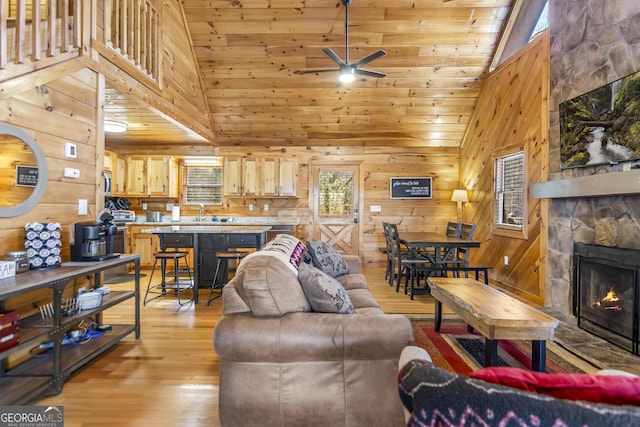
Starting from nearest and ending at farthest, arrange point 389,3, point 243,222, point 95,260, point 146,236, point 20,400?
1. point 20,400
2. point 95,260
3. point 389,3
4. point 146,236
5. point 243,222

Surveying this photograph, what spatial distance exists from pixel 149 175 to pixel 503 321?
6.55 m

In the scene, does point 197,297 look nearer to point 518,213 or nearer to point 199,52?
point 199,52

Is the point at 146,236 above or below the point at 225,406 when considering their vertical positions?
above

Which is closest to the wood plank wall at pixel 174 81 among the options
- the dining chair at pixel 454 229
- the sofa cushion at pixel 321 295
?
the sofa cushion at pixel 321 295

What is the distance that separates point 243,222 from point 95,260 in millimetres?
3831

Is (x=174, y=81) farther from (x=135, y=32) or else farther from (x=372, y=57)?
(x=372, y=57)

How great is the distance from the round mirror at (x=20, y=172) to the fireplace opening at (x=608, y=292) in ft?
16.4

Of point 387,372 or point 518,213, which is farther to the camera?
point 518,213

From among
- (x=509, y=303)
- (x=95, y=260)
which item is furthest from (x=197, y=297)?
(x=509, y=303)

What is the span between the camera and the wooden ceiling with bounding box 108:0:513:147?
15.0ft

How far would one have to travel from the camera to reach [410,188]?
21.3ft

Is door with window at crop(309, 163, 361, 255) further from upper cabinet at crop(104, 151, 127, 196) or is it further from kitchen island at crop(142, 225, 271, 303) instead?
upper cabinet at crop(104, 151, 127, 196)

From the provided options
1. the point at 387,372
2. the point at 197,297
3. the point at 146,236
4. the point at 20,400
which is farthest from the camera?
the point at 146,236

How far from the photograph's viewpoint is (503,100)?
15.8 ft
